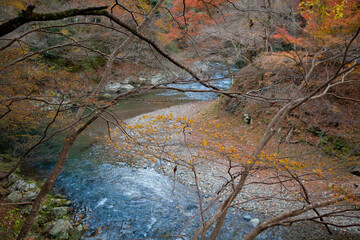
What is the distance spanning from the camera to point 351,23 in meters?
5.63

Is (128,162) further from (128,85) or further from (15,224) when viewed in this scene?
(128,85)

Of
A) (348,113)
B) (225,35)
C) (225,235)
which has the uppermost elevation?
(225,35)

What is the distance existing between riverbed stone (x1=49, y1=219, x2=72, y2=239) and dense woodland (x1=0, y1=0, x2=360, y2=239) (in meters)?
0.24

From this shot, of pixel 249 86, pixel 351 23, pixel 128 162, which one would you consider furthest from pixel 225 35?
pixel 128 162

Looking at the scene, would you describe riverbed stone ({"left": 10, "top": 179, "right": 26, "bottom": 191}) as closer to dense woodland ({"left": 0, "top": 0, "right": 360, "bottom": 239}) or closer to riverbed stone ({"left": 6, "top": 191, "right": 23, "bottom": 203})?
dense woodland ({"left": 0, "top": 0, "right": 360, "bottom": 239})

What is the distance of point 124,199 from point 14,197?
9.56 ft

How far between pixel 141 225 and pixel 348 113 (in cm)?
771

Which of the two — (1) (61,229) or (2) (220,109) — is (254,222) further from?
(2) (220,109)

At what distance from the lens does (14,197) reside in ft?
18.3

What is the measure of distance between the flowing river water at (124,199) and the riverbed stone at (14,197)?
3.45 ft

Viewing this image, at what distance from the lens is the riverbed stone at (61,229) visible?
4582 mm

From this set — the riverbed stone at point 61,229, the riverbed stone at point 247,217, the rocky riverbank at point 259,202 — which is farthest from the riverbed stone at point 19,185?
the riverbed stone at point 247,217

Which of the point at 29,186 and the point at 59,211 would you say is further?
the point at 29,186

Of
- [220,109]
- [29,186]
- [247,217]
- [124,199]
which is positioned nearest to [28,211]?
[29,186]
